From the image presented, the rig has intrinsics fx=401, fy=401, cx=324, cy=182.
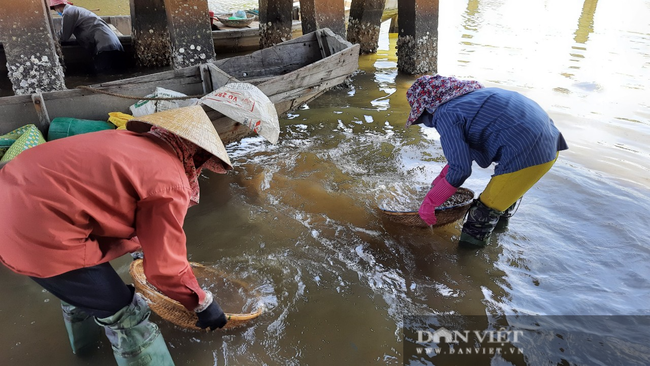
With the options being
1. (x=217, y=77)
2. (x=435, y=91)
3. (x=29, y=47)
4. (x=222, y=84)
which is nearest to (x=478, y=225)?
(x=435, y=91)

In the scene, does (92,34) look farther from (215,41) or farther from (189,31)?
(189,31)

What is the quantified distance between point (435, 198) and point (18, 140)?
117 inches

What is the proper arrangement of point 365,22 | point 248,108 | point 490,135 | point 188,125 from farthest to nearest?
point 365,22, point 248,108, point 490,135, point 188,125

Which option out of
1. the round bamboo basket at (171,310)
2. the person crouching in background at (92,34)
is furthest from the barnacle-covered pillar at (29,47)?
the round bamboo basket at (171,310)

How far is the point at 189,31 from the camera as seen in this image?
5.13 meters

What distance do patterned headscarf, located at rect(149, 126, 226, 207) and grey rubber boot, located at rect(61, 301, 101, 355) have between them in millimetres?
776

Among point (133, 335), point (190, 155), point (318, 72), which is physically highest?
point (190, 155)

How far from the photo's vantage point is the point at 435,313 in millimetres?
2477

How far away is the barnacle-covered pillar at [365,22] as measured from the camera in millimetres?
7992

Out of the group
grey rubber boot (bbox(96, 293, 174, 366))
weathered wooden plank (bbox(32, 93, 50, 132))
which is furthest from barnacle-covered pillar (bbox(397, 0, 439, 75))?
grey rubber boot (bbox(96, 293, 174, 366))

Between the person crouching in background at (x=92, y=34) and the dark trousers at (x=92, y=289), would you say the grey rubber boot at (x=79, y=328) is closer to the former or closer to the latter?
the dark trousers at (x=92, y=289)

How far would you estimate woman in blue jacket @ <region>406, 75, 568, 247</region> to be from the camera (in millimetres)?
2463

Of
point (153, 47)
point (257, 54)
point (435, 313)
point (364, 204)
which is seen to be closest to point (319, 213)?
point (364, 204)

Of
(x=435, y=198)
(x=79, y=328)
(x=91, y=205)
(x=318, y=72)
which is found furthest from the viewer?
(x=318, y=72)
